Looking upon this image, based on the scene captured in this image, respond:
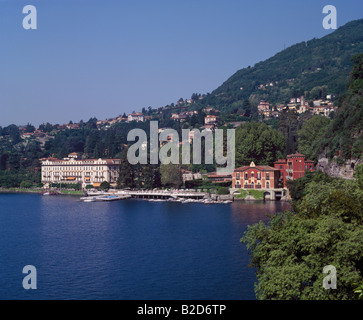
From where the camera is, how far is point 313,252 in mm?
9117

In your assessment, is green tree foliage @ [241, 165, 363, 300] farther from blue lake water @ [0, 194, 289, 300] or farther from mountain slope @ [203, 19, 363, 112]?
mountain slope @ [203, 19, 363, 112]

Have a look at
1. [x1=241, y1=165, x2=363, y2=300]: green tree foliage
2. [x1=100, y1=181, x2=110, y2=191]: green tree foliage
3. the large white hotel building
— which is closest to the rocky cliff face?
[x1=241, y1=165, x2=363, y2=300]: green tree foliage

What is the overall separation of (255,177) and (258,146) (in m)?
4.12

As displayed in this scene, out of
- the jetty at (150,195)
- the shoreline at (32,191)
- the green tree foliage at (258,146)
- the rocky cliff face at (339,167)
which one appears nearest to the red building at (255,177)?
the jetty at (150,195)

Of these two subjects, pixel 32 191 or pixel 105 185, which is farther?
pixel 32 191

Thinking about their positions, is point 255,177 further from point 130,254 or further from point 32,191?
point 32,191

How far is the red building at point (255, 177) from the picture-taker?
3431 cm

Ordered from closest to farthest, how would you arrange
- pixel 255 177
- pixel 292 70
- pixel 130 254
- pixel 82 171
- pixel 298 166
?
1. pixel 130 254
2. pixel 298 166
3. pixel 255 177
4. pixel 82 171
5. pixel 292 70

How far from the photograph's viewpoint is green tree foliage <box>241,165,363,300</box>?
8539 millimetres

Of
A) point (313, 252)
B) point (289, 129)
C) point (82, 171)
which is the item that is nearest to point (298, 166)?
point (289, 129)

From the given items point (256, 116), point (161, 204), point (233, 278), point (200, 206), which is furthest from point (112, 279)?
point (256, 116)

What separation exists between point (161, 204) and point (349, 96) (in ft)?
45.6

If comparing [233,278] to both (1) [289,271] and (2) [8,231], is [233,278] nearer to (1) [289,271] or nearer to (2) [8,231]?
(1) [289,271]
